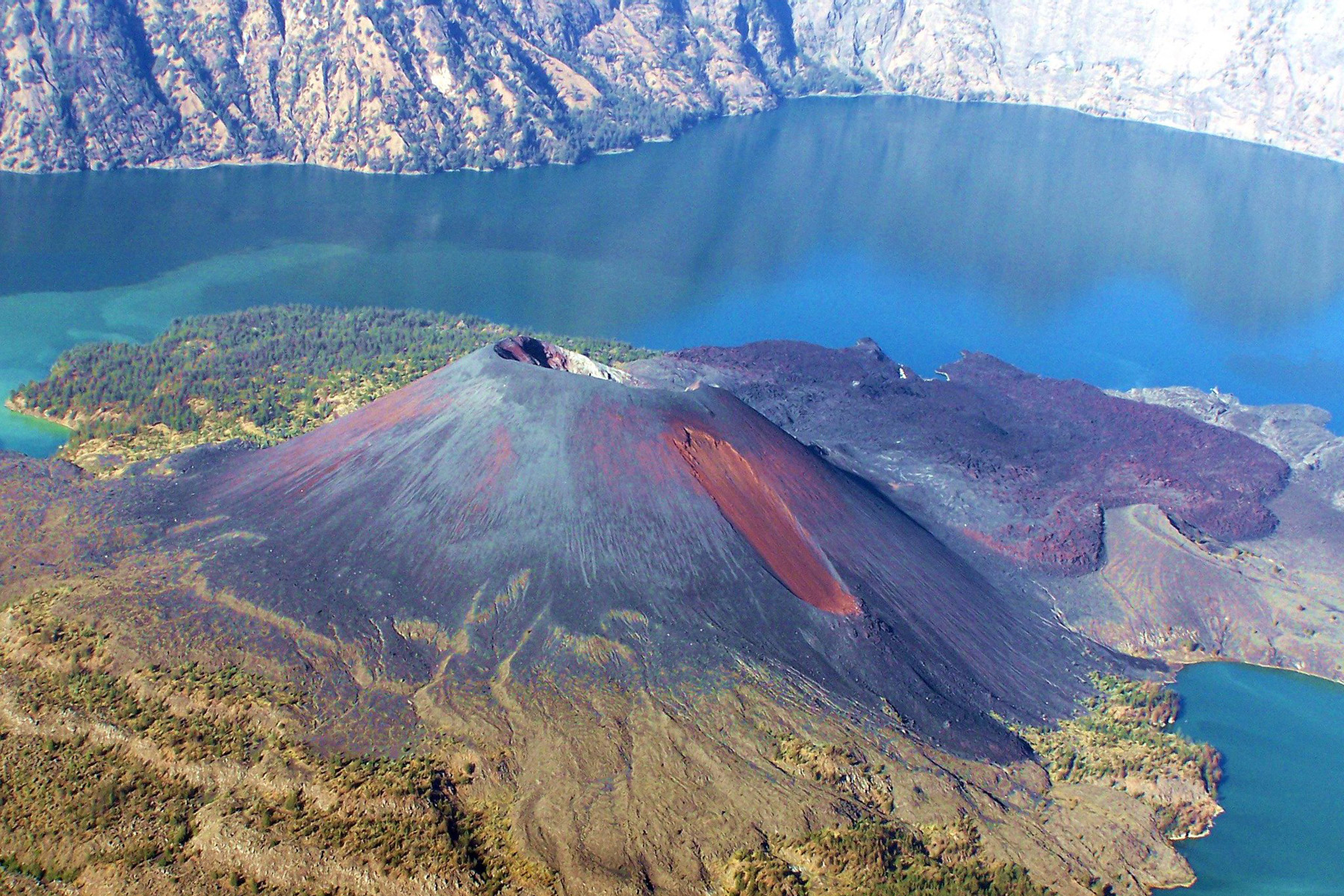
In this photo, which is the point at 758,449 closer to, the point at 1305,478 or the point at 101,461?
the point at 101,461

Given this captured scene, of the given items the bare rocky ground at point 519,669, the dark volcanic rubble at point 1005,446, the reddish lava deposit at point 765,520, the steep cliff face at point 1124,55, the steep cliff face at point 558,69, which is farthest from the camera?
the steep cliff face at point 1124,55

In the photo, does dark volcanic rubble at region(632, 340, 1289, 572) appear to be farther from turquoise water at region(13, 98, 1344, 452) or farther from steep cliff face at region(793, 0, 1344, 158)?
steep cliff face at region(793, 0, 1344, 158)

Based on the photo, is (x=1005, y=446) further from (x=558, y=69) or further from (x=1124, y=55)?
(x=1124, y=55)

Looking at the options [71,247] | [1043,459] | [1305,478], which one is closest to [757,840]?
[1043,459]

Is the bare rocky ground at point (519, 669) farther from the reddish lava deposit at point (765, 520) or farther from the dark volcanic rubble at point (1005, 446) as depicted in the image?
the dark volcanic rubble at point (1005, 446)

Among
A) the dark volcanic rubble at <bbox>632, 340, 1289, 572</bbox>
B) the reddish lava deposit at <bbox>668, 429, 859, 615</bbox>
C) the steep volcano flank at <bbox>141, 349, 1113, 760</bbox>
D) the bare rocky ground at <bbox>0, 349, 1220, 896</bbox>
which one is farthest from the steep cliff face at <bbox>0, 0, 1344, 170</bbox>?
the reddish lava deposit at <bbox>668, 429, 859, 615</bbox>

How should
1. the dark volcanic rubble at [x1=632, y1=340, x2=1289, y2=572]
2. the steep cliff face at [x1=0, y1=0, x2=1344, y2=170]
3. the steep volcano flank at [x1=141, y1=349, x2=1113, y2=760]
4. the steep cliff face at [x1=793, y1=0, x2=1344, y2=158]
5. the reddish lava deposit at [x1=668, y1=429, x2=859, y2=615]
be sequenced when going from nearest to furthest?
the steep volcano flank at [x1=141, y1=349, x2=1113, y2=760] → the reddish lava deposit at [x1=668, y1=429, x2=859, y2=615] → the dark volcanic rubble at [x1=632, y1=340, x2=1289, y2=572] → the steep cliff face at [x1=0, y1=0, x2=1344, y2=170] → the steep cliff face at [x1=793, y1=0, x2=1344, y2=158]

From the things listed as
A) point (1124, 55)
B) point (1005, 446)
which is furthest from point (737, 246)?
point (1124, 55)

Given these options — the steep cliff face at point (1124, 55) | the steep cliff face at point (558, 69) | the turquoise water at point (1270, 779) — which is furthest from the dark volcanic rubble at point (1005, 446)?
the steep cliff face at point (1124, 55)
